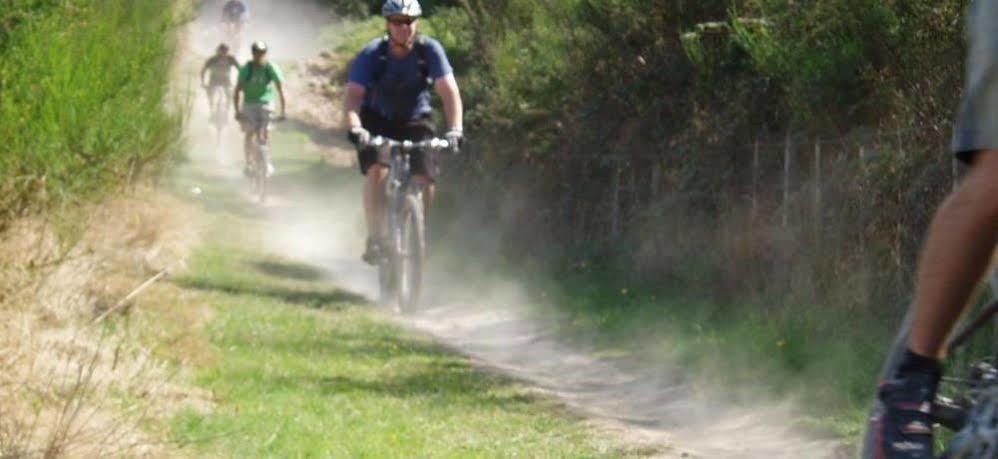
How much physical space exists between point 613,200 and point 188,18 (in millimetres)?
3978

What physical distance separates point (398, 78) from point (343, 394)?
4021 millimetres

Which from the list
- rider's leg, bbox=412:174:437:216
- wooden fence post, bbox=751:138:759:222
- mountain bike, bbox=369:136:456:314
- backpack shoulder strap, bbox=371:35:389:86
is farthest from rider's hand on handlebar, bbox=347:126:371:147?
wooden fence post, bbox=751:138:759:222

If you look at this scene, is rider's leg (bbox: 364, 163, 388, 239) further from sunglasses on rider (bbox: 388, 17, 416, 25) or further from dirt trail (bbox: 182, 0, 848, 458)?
sunglasses on rider (bbox: 388, 17, 416, 25)

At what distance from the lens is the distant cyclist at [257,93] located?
75.7ft

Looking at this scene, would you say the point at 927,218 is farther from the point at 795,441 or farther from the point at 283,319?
the point at 283,319

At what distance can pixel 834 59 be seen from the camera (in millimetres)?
9992

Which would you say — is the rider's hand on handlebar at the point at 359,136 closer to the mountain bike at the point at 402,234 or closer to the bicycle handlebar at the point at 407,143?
the bicycle handlebar at the point at 407,143

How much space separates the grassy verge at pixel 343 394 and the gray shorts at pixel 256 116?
1026cm

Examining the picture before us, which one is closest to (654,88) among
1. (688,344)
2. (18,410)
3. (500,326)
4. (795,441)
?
(500,326)

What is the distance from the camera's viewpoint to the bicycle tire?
12.7 m

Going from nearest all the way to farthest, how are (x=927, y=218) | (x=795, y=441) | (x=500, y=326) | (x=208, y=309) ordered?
(x=795, y=441), (x=927, y=218), (x=208, y=309), (x=500, y=326)

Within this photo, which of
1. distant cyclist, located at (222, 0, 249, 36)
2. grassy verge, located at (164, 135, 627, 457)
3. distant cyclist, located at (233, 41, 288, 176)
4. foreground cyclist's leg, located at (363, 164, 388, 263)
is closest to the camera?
grassy verge, located at (164, 135, 627, 457)

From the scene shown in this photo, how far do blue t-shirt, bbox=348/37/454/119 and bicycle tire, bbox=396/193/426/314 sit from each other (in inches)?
23.6

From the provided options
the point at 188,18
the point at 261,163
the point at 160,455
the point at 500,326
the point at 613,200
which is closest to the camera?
the point at 160,455
